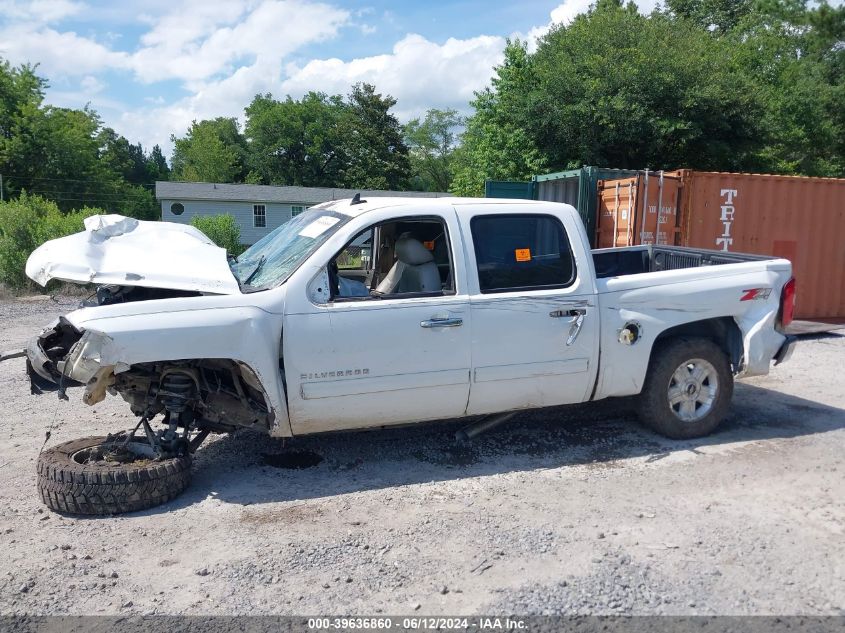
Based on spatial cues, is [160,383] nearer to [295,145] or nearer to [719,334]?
[719,334]

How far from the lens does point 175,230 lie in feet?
18.0

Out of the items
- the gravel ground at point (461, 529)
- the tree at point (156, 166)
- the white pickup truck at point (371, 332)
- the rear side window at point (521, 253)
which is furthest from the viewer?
the tree at point (156, 166)

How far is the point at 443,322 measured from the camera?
4.90 m

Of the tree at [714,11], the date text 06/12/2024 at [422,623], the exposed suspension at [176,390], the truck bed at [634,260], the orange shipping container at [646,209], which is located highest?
the tree at [714,11]

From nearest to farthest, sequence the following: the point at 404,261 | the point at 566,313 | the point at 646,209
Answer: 1. the point at 566,313
2. the point at 404,261
3. the point at 646,209

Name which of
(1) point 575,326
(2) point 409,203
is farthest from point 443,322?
(1) point 575,326

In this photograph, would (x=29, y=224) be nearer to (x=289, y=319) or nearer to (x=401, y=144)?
(x=289, y=319)

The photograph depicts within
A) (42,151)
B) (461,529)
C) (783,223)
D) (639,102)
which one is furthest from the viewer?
(42,151)

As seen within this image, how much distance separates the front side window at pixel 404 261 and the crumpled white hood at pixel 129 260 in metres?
0.82

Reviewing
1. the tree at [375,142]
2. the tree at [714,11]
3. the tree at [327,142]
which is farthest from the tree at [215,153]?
the tree at [714,11]

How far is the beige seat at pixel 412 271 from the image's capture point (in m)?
5.23

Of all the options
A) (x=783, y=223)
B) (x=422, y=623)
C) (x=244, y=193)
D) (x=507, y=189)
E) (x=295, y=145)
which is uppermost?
(x=295, y=145)

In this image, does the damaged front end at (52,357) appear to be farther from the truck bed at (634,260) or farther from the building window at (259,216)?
the building window at (259,216)

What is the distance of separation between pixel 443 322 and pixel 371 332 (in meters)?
0.51
